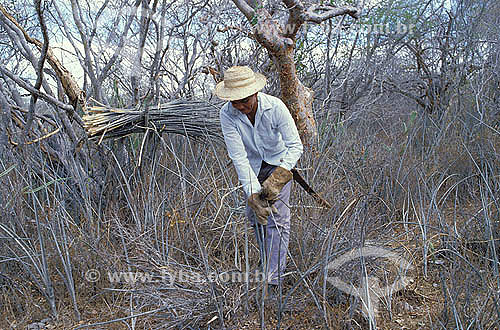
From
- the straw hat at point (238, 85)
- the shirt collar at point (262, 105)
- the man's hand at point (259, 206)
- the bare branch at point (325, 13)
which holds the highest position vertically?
the bare branch at point (325, 13)

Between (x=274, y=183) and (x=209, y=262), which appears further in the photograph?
(x=209, y=262)

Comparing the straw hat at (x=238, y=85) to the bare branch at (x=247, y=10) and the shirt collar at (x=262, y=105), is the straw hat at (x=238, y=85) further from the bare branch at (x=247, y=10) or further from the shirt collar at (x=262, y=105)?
the bare branch at (x=247, y=10)

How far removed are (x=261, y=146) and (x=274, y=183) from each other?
0.40 metres

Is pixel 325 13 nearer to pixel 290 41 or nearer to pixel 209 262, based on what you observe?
pixel 290 41

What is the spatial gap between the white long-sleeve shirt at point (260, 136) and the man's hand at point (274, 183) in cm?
6

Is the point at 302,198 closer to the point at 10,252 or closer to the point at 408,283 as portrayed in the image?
the point at 408,283

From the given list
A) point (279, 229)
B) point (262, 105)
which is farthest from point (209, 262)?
point (262, 105)

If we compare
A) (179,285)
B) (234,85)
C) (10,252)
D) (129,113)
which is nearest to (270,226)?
(179,285)

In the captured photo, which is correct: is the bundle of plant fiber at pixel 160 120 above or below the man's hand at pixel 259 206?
above

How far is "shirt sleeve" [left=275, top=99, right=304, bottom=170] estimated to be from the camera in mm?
2555

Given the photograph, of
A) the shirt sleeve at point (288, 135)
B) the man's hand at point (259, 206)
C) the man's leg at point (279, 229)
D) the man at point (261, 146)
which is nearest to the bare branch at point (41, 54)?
the man at point (261, 146)

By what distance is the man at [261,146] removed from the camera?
7.93ft

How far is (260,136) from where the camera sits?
8.77 feet

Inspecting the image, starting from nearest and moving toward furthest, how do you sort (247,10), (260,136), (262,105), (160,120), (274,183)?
(274,183) → (262,105) → (260,136) → (160,120) → (247,10)
